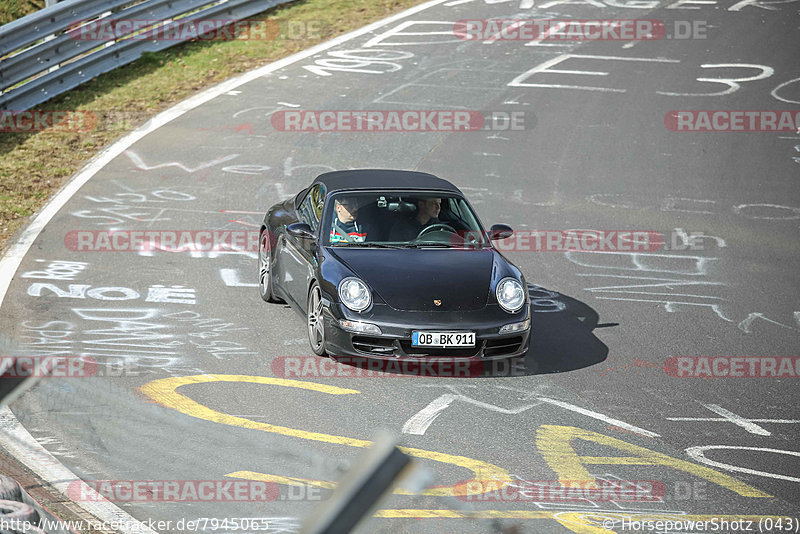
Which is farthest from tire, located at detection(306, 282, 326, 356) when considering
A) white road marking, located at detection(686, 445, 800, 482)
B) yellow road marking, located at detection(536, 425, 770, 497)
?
white road marking, located at detection(686, 445, 800, 482)

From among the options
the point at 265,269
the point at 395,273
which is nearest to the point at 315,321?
the point at 395,273

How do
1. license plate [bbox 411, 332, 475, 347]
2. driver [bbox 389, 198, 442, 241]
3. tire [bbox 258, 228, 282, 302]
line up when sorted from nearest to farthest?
license plate [bbox 411, 332, 475, 347] → driver [bbox 389, 198, 442, 241] → tire [bbox 258, 228, 282, 302]

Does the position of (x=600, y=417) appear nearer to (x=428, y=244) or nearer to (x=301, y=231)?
(x=428, y=244)

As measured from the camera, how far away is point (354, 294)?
7836 mm

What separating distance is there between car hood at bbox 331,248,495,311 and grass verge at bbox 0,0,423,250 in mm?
5013

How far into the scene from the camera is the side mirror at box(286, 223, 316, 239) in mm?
8703

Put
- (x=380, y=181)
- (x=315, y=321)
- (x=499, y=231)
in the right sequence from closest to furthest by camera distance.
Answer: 1. (x=315, y=321)
2. (x=499, y=231)
3. (x=380, y=181)

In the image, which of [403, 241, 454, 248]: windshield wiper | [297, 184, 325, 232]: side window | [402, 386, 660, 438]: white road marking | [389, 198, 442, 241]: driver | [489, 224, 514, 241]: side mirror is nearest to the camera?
[402, 386, 660, 438]: white road marking

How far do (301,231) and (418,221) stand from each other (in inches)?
41.7

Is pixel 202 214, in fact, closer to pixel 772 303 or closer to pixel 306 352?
pixel 306 352

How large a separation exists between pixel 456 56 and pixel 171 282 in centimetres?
1079

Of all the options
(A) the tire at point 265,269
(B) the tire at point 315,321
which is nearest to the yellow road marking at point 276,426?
(B) the tire at point 315,321

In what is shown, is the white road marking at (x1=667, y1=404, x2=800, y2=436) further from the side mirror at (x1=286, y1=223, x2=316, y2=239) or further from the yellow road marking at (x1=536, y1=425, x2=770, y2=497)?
the side mirror at (x1=286, y1=223, x2=316, y2=239)

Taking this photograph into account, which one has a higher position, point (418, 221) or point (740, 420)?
point (418, 221)
